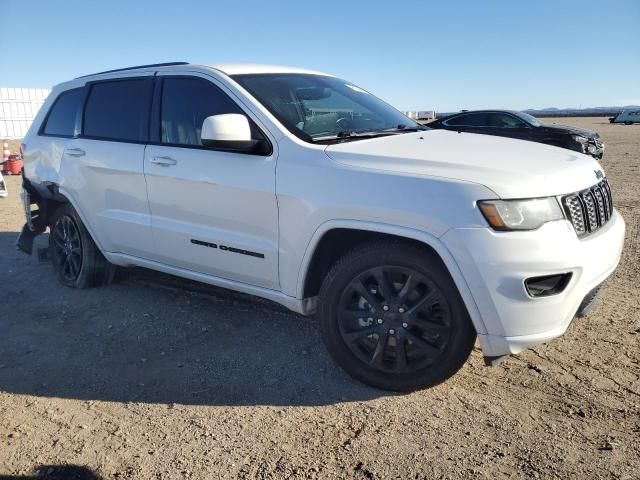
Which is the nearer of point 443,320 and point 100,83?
point 443,320

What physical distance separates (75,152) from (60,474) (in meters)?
2.95

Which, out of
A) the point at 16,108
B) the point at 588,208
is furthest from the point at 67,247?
the point at 16,108

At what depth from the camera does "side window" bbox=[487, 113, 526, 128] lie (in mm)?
14523

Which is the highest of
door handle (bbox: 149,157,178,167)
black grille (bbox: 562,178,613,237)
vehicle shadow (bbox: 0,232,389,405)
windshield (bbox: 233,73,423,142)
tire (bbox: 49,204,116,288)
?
windshield (bbox: 233,73,423,142)

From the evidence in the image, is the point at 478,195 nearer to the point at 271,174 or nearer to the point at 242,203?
the point at 271,174

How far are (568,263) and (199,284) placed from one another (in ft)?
10.4

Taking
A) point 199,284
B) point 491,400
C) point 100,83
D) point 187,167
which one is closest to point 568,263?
point 491,400

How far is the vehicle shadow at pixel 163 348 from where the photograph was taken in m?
3.29

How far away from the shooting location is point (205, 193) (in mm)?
3684

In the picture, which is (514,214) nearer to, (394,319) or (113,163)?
(394,319)

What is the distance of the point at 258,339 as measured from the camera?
3.96 metres

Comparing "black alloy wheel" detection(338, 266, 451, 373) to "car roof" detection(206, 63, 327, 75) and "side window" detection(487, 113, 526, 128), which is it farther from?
"side window" detection(487, 113, 526, 128)

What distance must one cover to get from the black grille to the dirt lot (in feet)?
3.02

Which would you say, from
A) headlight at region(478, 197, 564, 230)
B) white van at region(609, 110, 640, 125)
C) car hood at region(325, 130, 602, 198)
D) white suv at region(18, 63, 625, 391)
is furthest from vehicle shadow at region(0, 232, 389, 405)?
white van at region(609, 110, 640, 125)
